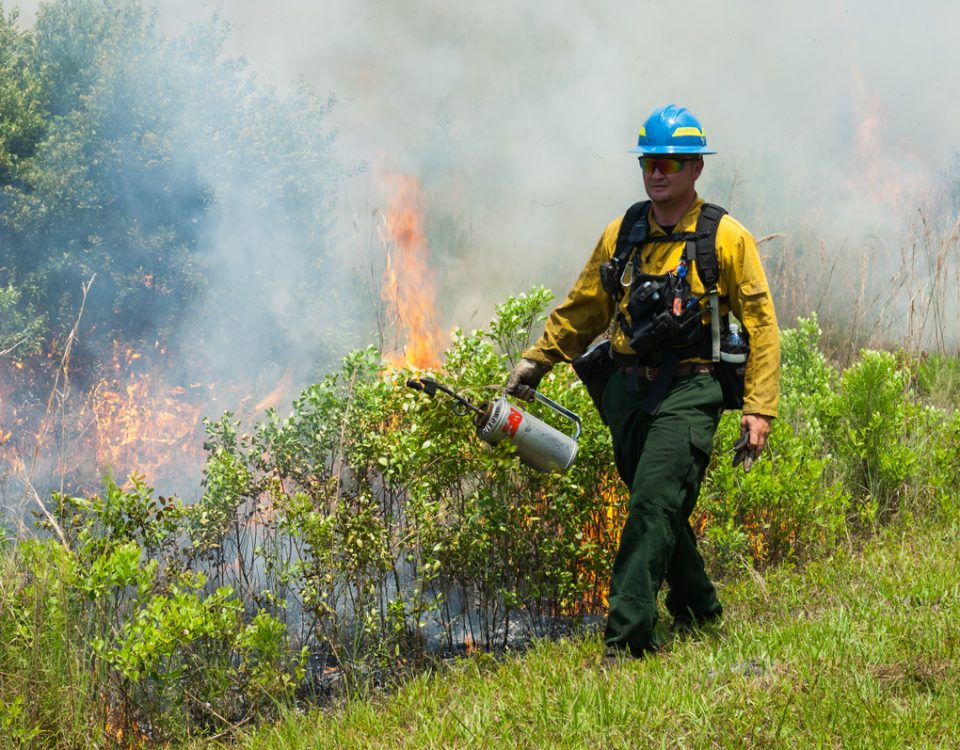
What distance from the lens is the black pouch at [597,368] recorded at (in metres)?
4.14

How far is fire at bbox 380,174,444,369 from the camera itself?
10.5 meters

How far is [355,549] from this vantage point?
4.21m

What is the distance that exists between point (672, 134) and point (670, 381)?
906mm

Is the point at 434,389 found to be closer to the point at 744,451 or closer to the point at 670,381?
the point at 670,381

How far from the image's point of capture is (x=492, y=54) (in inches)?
531

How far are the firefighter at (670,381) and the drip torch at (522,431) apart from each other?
19cm

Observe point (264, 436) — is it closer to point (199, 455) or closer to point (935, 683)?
point (935, 683)

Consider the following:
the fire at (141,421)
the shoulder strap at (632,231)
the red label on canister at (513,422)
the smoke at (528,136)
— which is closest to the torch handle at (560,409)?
the red label on canister at (513,422)

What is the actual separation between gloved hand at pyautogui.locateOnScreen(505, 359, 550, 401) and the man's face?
32.2 inches

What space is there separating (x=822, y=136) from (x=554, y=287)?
172 inches

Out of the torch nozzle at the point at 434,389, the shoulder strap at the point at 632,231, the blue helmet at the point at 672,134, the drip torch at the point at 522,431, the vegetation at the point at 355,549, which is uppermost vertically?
the blue helmet at the point at 672,134

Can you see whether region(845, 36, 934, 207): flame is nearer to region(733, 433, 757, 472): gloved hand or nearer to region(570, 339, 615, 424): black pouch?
region(570, 339, 615, 424): black pouch

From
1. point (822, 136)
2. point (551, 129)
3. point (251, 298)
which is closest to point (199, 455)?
point (251, 298)

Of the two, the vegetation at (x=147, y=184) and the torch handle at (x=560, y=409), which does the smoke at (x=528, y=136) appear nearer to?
the vegetation at (x=147, y=184)
